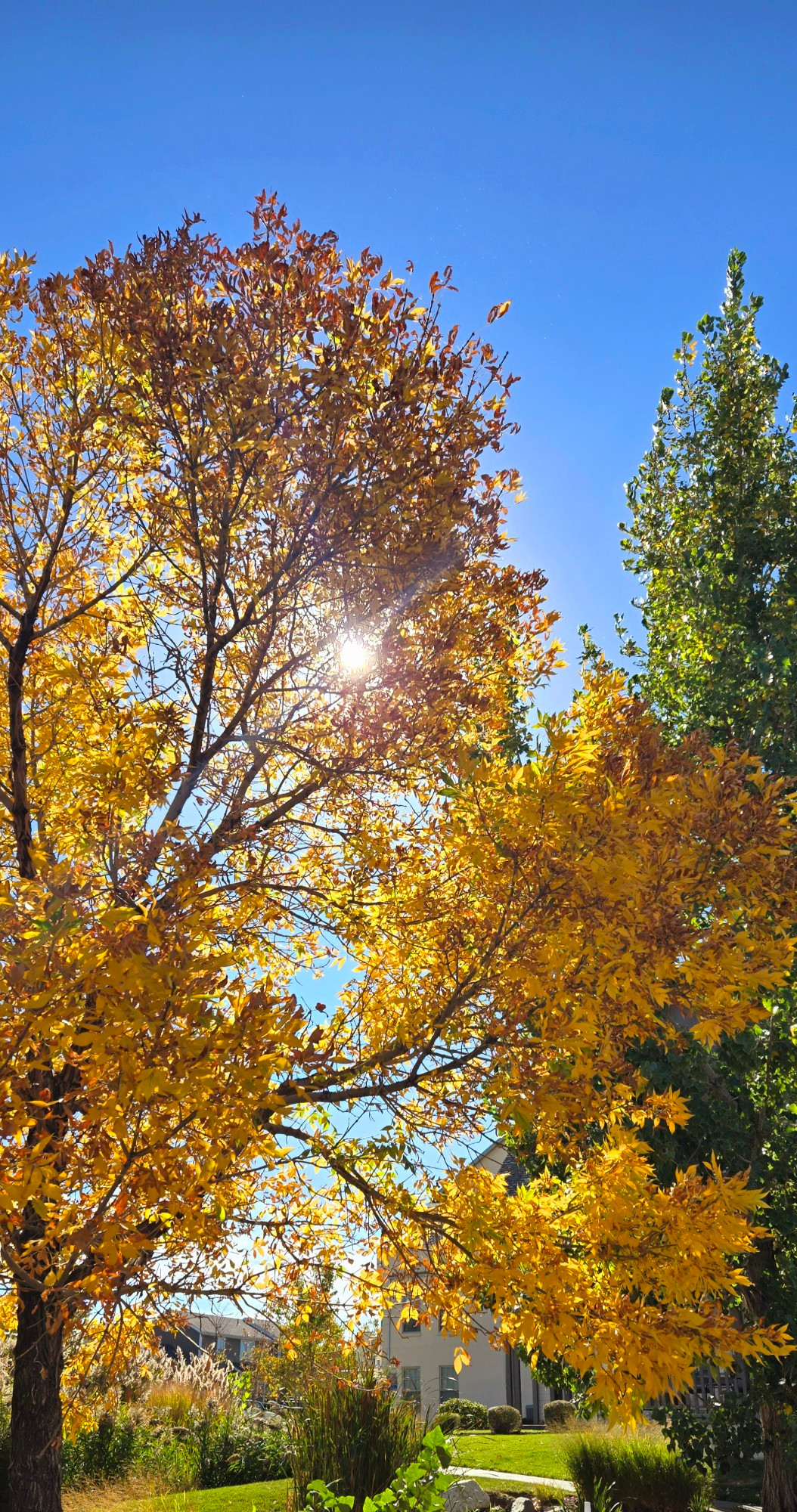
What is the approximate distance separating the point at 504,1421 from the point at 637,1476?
12485 millimetres

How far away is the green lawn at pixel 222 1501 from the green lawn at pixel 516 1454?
2413 mm

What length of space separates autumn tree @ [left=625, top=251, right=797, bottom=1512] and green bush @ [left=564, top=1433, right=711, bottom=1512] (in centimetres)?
125

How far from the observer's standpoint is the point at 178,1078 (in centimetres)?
332

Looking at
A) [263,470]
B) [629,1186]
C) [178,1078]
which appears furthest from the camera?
[263,470]

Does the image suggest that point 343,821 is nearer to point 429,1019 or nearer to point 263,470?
point 429,1019

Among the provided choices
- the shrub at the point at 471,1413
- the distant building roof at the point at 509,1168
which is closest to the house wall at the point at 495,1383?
the shrub at the point at 471,1413

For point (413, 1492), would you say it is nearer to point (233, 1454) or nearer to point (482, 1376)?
point (233, 1454)

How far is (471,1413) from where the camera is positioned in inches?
849

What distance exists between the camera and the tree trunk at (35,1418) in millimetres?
5188

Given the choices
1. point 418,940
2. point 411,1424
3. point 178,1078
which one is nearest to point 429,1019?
point 418,940

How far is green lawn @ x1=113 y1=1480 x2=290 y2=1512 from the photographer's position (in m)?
9.45

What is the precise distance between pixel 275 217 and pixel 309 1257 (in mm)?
6009

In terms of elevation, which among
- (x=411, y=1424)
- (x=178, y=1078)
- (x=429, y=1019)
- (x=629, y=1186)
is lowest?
(x=411, y=1424)

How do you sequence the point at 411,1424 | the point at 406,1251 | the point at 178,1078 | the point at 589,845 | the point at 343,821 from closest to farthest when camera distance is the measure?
the point at 178,1078 → the point at 589,845 → the point at 406,1251 → the point at 343,821 → the point at 411,1424
